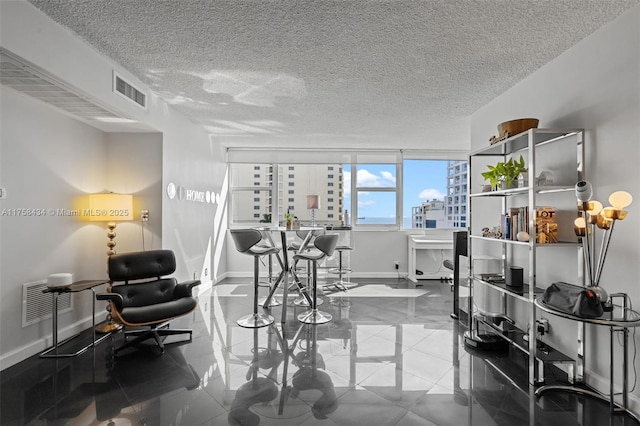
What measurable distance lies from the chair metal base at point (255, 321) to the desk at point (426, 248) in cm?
338

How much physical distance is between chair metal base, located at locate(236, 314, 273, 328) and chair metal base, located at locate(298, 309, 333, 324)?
0.40 m

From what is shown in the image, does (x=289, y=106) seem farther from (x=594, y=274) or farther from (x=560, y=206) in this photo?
(x=594, y=274)

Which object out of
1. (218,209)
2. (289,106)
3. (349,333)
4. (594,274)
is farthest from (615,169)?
(218,209)

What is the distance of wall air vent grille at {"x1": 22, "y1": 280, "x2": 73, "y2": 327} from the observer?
9.73ft

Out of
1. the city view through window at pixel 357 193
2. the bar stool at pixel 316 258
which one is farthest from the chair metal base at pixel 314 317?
the city view through window at pixel 357 193

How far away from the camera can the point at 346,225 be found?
6.91 metres

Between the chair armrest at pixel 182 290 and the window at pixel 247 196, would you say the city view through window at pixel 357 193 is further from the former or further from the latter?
the chair armrest at pixel 182 290

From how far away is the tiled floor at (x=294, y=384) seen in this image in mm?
2131

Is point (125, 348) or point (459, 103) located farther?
point (459, 103)

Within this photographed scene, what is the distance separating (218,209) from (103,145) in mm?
2570

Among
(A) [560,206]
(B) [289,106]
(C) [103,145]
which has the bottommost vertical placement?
(A) [560,206]

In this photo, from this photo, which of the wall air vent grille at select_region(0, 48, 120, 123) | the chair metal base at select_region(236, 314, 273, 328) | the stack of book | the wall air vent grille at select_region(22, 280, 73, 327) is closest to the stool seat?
the chair metal base at select_region(236, 314, 273, 328)

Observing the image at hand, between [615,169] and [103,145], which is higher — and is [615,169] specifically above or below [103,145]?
below

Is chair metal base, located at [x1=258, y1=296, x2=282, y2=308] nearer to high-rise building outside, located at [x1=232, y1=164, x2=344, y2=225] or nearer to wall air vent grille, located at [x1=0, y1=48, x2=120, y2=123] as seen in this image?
high-rise building outside, located at [x1=232, y1=164, x2=344, y2=225]
